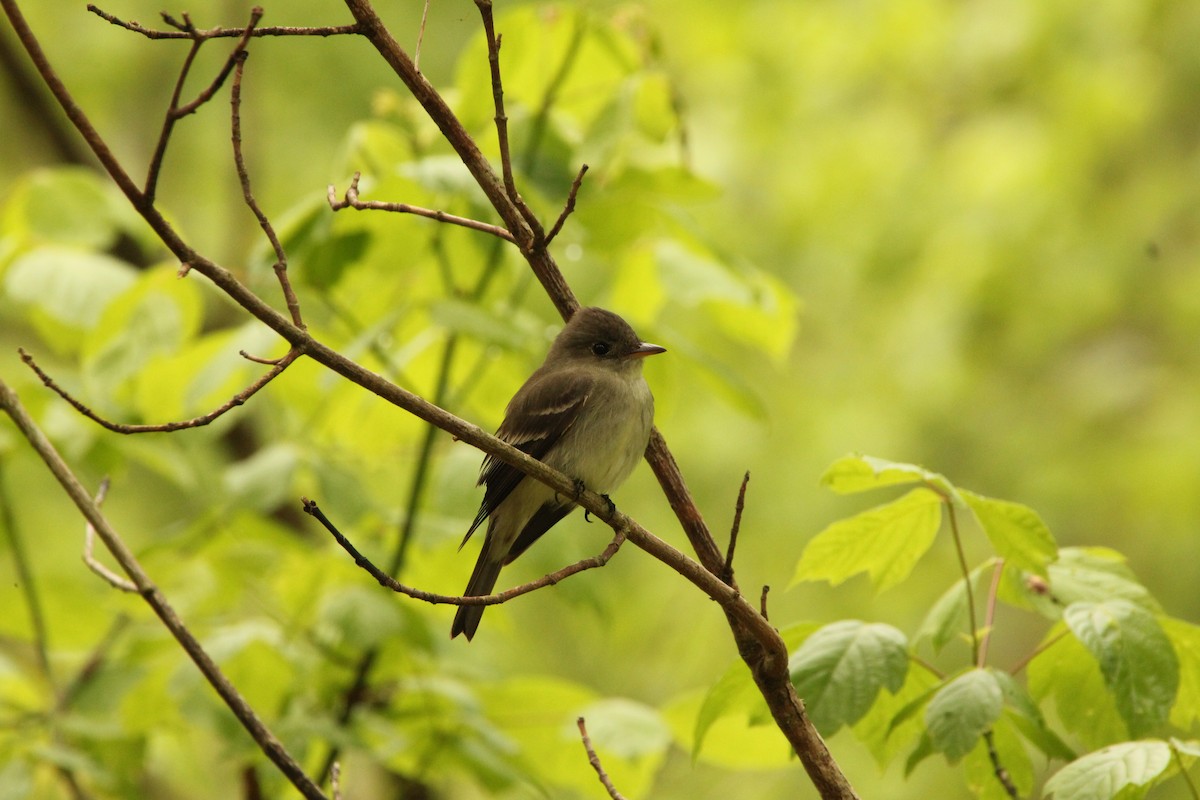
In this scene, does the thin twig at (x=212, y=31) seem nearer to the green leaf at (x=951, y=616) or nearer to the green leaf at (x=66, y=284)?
the green leaf at (x=951, y=616)

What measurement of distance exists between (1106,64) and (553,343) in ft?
15.9

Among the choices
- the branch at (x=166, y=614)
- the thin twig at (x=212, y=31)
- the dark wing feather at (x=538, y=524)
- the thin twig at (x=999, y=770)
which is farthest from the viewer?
the dark wing feather at (x=538, y=524)

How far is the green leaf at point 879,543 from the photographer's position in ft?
7.75

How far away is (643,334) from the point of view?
3676mm

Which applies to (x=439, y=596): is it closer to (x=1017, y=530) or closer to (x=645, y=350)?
(x=1017, y=530)

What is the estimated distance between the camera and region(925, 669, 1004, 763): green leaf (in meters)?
2.02

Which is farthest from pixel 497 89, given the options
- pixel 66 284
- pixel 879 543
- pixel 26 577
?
pixel 26 577

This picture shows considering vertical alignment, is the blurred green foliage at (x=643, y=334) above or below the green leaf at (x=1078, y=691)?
above

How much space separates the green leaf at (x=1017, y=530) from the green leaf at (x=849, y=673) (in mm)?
264

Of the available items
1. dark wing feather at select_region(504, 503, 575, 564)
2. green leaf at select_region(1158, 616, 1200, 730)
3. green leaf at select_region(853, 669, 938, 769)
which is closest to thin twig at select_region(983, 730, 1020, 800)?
green leaf at select_region(853, 669, 938, 769)

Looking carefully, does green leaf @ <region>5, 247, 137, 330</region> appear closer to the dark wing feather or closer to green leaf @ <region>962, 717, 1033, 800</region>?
the dark wing feather

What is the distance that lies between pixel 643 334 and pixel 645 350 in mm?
164

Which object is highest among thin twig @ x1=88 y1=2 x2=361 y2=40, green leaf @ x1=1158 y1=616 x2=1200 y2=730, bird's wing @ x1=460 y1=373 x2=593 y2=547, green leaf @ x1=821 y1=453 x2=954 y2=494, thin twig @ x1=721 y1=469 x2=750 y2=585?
bird's wing @ x1=460 y1=373 x2=593 y2=547

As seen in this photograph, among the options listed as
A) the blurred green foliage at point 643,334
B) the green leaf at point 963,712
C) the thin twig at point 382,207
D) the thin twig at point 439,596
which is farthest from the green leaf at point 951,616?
the thin twig at point 382,207
